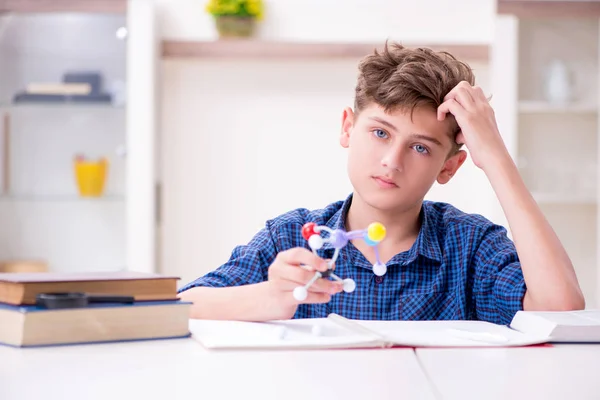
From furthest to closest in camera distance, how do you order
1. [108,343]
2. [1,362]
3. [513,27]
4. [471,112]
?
[513,27]
[471,112]
[108,343]
[1,362]

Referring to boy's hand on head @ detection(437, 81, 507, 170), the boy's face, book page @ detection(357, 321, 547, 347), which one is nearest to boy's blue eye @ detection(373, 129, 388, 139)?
the boy's face

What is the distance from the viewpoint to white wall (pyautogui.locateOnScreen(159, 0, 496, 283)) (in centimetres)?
355

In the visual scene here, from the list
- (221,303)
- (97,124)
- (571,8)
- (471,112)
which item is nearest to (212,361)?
(221,303)

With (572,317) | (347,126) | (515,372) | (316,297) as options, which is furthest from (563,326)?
(347,126)

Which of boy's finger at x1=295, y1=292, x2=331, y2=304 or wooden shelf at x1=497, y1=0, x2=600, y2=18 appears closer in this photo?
boy's finger at x1=295, y1=292, x2=331, y2=304

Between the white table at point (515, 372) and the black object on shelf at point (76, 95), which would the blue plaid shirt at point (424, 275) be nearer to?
the white table at point (515, 372)

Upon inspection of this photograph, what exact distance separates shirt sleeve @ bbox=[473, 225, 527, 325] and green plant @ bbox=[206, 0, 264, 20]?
6.55 feet

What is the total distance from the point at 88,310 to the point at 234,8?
2.55 m

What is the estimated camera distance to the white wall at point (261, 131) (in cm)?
355

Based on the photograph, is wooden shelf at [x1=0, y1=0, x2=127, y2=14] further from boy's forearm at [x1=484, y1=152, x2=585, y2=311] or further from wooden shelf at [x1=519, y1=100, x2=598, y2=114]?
boy's forearm at [x1=484, y1=152, x2=585, y2=311]

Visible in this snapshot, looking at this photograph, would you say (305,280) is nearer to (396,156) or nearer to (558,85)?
(396,156)

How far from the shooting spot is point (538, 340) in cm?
112

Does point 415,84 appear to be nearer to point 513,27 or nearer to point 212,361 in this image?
point 212,361

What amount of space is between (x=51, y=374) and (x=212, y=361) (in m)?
0.18
